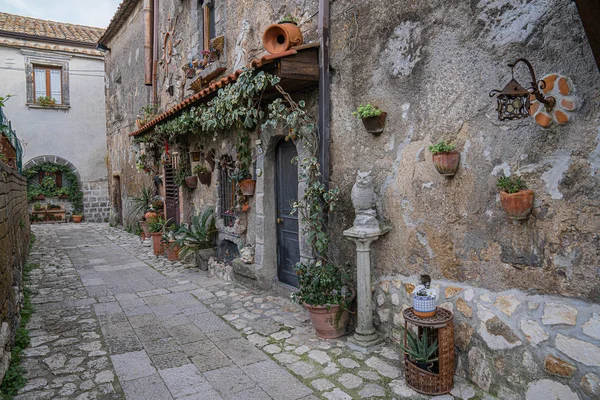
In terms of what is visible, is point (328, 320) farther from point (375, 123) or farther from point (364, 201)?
point (375, 123)

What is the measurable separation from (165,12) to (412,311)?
930 cm

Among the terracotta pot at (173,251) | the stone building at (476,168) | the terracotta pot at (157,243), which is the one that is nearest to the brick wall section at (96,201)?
the terracotta pot at (157,243)

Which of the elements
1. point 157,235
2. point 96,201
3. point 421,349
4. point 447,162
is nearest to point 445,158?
point 447,162

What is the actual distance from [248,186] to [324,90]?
2104 mm

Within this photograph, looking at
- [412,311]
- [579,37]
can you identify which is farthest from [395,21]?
[412,311]

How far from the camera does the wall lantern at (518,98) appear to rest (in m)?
2.38

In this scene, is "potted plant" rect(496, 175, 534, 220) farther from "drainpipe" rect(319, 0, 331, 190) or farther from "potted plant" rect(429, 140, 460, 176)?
"drainpipe" rect(319, 0, 331, 190)

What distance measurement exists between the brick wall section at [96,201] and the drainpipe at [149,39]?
7657 mm

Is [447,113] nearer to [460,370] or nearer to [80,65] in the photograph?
[460,370]

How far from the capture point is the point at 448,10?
9.91 ft

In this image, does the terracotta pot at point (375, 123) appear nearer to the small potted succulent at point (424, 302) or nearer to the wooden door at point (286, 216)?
the small potted succulent at point (424, 302)

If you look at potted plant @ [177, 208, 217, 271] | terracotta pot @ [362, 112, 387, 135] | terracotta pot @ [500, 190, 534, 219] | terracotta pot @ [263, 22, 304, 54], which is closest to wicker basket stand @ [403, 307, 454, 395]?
terracotta pot @ [500, 190, 534, 219]

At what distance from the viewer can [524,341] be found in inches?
103

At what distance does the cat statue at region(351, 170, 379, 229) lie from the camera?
11.8 feet
